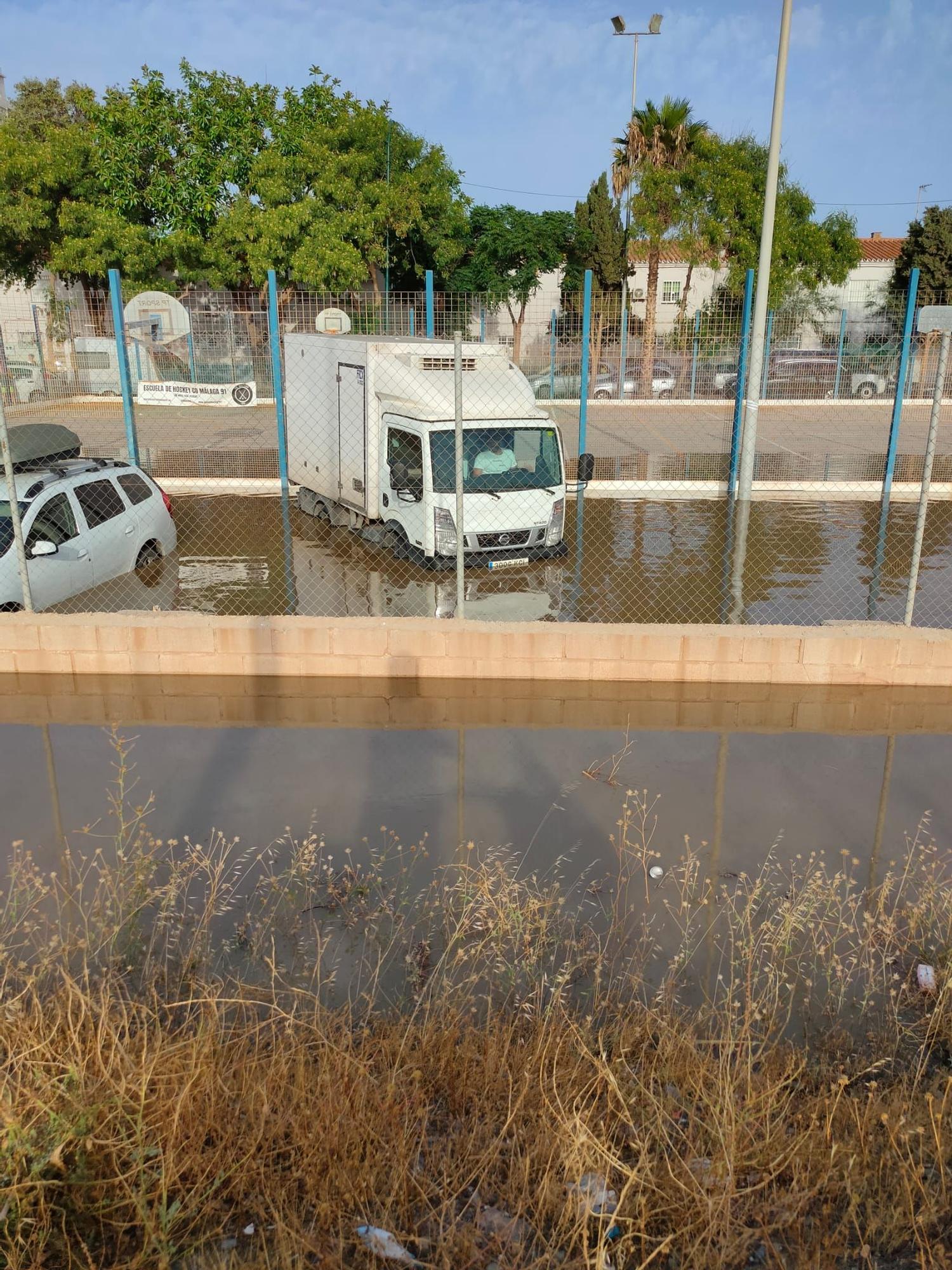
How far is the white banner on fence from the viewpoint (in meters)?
13.6

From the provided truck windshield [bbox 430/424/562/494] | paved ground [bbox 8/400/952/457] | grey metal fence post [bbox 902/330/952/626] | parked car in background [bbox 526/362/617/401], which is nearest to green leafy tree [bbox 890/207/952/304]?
paved ground [bbox 8/400/952/457]

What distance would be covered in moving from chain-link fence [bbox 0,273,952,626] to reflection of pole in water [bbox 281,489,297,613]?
6cm

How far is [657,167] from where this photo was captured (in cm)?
3662

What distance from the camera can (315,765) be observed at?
21.7ft

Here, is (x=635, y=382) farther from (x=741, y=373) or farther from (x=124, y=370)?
(x=124, y=370)

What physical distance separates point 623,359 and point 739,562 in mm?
9823

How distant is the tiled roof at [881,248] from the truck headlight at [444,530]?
49921 mm

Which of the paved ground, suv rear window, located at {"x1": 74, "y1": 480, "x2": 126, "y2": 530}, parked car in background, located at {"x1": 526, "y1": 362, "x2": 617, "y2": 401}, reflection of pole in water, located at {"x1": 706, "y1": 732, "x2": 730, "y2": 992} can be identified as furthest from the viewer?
parked car in background, located at {"x1": 526, "y1": 362, "x2": 617, "y2": 401}

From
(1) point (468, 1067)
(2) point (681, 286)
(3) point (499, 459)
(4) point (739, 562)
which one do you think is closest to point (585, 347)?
(3) point (499, 459)

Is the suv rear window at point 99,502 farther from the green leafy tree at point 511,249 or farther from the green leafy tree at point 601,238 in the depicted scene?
the green leafy tree at point 511,249

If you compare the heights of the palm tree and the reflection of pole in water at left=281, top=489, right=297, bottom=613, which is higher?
the palm tree

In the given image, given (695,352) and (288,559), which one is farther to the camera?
(695,352)

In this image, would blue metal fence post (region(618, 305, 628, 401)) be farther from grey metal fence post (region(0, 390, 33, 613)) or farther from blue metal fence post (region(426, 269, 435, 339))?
grey metal fence post (region(0, 390, 33, 613))

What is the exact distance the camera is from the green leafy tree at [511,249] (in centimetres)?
4275
